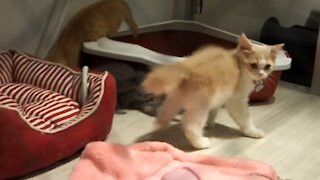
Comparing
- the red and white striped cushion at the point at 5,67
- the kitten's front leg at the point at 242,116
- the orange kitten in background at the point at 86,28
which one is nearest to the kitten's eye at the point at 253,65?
the kitten's front leg at the point at 242,116

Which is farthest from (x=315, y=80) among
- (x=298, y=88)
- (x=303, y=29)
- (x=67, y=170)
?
(x=67, y=170)

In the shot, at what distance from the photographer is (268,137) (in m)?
1.89

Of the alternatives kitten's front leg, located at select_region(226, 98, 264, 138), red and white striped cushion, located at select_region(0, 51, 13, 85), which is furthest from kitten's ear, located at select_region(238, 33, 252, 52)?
red and white striped cushion, located at select_region(0, 51, 13, 85)

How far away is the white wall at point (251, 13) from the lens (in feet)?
8.16

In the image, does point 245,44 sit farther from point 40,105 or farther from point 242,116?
point 40,105

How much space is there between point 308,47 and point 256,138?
72 centimetres

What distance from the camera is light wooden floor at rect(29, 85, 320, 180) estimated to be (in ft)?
5.53

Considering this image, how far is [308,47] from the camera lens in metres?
2.41

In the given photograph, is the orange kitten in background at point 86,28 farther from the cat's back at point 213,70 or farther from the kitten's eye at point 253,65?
the kitten's eye at point 253,65

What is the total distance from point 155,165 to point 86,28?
0.81 m

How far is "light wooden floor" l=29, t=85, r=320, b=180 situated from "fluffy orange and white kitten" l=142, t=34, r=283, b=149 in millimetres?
69

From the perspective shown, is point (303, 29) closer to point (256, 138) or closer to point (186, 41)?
point (186, 41)

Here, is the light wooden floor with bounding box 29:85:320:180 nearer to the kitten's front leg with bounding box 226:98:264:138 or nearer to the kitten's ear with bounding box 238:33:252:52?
the kitten's front leg with bounding box 226:98:264:138

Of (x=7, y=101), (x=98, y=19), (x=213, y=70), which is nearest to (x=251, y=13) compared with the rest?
(x=98, y=19)
